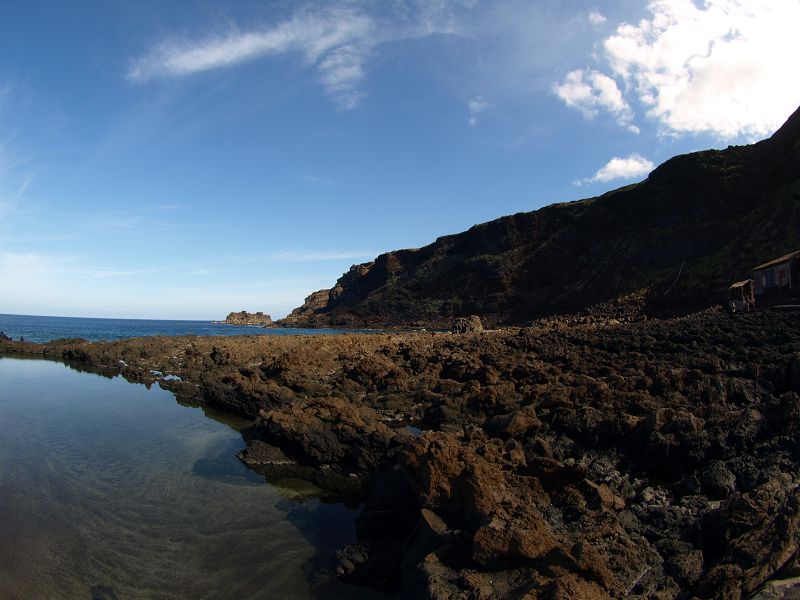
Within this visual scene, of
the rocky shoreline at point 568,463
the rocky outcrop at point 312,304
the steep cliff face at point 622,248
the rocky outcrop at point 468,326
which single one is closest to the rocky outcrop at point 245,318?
the rocky outcrop at point 312,304

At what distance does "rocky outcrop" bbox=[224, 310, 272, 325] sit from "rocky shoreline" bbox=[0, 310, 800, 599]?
161 m

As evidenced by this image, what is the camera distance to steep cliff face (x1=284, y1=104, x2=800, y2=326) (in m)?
49.3

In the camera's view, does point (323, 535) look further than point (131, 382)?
No

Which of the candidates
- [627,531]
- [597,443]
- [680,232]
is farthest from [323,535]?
[680,232]

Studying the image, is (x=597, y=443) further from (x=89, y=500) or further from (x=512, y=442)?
(x=89, y=500)

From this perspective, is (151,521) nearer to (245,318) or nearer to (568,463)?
(568,463)

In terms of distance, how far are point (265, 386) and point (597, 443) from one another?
39.1ft

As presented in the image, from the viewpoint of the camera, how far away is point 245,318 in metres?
178

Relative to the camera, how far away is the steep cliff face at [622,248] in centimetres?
4931

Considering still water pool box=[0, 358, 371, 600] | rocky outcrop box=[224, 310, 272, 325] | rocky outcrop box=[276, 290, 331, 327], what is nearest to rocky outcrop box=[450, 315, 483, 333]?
still water pool box=[0, 358, 371, 600]

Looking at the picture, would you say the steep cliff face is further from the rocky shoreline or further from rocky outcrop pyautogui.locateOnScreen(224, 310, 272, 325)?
rocky outcrop pyautogui.locateOnScreen(224, 310, 272, 325)

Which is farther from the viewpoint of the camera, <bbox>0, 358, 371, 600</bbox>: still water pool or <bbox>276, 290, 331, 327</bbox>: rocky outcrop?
<bbox>276, 290, 331, 327</bbox>: rocky outcrop

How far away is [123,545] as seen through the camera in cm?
800

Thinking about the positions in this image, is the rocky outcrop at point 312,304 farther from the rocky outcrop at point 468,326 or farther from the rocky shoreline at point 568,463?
the rocky shoreline at point 568,463
